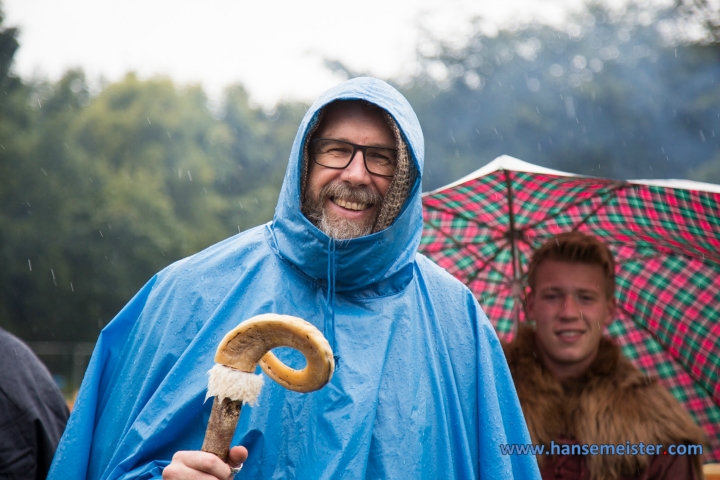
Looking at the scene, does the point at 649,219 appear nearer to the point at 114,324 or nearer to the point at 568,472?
the point at 568,472

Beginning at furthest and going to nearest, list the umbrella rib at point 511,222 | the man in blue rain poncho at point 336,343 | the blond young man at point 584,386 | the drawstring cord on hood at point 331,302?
the umbrella rib at point 511,222 → the blond young man at point 584,386 → the drawstring cord on hood at point 331,302 → the man in blue rain poncho at point 336,343

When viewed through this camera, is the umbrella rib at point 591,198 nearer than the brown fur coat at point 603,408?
No

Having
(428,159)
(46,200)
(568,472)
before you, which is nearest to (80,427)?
(568,472)

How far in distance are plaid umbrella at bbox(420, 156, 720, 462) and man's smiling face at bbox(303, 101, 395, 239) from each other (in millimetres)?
1054

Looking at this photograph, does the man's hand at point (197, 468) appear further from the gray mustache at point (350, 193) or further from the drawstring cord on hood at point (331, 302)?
the gray mustache at point (350, 193)

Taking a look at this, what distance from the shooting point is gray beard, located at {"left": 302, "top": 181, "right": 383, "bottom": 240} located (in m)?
2.63

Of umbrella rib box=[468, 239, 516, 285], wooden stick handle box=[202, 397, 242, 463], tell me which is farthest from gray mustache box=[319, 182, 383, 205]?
umbrella rib box=[468, 239, 516, 285]

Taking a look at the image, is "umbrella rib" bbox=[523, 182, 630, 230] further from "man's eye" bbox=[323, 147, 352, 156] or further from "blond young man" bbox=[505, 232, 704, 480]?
"man's eye" bbox=[323, 147, 352, 156]

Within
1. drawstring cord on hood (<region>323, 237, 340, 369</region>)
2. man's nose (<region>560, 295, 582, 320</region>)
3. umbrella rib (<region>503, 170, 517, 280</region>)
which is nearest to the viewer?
drawstring cord on hood (<region>323, 237, 340, 369</region>)

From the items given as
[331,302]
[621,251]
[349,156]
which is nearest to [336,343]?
[331,302]

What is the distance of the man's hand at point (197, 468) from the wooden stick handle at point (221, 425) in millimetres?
24

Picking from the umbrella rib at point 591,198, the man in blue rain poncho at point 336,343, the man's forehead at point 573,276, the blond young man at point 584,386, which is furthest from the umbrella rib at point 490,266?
the man in blue rain poncho at point 336,343

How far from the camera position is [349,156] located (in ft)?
9.06

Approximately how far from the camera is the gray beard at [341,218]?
2629mm
